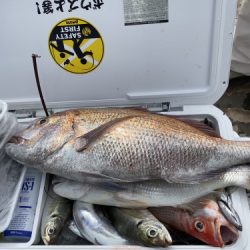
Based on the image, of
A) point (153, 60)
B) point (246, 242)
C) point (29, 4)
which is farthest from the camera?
point (153, 60)

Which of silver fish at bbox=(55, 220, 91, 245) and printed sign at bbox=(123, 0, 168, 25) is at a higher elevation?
printed sign at bbox=(123, 0, 168, 25)

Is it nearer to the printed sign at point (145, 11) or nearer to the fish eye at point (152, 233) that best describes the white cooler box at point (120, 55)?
the printed sign at point (145, 11)

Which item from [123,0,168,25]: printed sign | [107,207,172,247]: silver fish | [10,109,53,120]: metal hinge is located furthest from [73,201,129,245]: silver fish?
[123,0,168,25]: printed sign

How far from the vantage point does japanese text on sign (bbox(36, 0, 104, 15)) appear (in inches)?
52.1

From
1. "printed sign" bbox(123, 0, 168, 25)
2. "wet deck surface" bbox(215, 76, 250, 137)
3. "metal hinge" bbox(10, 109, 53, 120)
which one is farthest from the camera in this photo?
"wet deck surface" bbox(215, 76, 250, 137)

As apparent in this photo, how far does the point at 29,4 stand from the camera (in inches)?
52.8

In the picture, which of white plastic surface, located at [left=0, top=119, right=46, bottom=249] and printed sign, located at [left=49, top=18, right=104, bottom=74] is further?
printed sign, located at [left=49, top=18, right=104, bottom=74]

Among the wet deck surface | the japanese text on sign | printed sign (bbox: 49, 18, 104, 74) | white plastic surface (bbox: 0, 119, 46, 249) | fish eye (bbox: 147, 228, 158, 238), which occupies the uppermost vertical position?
the japanese text on sign

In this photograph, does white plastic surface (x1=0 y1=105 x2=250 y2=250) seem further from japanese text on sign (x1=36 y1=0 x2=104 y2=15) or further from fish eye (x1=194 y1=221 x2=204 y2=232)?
japanese text on sign (x1=36 y1=0 x2=104 y2=15)

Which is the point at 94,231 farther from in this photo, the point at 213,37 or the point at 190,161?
the point at 213,37

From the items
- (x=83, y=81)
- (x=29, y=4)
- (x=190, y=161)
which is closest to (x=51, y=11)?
(x=29, y=4)

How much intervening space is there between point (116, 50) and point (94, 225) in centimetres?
59

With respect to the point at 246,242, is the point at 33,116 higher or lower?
higher

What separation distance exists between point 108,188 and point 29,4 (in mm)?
639
